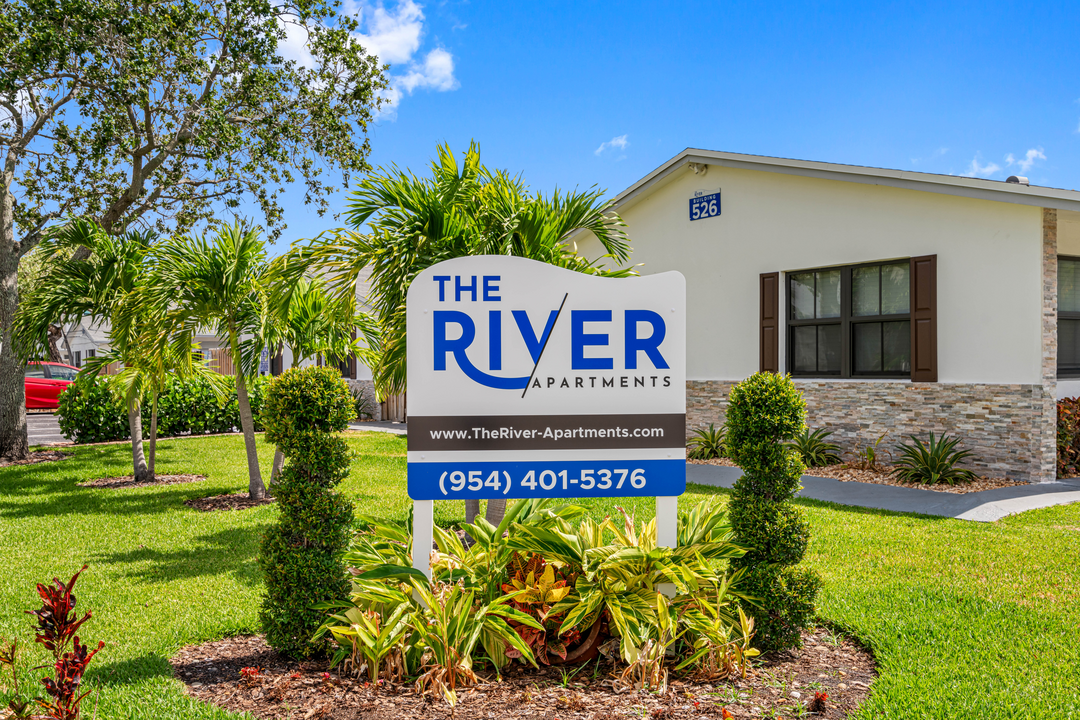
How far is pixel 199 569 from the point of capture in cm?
→ 592

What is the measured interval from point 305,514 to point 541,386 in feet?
4.85

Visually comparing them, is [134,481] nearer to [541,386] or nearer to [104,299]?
[104,299]

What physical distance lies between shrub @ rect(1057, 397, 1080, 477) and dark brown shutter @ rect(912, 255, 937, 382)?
5.97 feet

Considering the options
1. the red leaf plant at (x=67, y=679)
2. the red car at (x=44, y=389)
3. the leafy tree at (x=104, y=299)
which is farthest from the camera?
the red car at (x=44, y=389)

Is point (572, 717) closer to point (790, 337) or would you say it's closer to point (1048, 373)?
point (1048, 373)

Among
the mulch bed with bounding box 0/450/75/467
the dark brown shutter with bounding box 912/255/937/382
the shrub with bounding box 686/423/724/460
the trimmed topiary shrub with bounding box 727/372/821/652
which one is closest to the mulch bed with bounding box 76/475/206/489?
the mulch bed with bounding box 0/450/75/467

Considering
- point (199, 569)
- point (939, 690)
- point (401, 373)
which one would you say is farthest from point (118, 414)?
point (939, 690)

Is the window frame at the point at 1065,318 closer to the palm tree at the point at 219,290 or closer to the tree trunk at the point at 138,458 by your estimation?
the palm tree at the point at 219,290

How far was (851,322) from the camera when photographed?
10719 millimetres

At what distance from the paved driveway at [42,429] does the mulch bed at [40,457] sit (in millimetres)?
1272

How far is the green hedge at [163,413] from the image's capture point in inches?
581

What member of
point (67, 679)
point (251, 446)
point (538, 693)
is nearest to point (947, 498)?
point (538, 693)

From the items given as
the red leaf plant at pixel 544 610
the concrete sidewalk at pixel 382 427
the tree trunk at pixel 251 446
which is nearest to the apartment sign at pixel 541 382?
the red leaf plant at pixel 544 610

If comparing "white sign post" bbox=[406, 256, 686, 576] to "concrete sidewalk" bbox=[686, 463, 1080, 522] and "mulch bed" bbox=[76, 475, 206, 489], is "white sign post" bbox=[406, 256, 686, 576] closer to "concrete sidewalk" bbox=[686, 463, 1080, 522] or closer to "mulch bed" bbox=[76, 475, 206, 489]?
"concrete sidewalk" bbox=[686, 463, 1080, 522]
